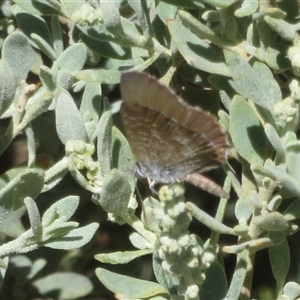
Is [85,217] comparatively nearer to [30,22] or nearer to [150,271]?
[150,271]

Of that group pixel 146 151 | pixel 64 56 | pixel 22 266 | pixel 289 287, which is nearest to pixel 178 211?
pixel 146 151

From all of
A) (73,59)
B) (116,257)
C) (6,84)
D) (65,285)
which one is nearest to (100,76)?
(73,59)

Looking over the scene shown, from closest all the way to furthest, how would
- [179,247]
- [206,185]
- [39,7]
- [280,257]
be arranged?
1. [179,247]
2. [206,185]
3. [280,257]
4. [39,7]

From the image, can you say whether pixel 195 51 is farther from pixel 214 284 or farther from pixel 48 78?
pixel 214 284

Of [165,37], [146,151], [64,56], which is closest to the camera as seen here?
[146,151]

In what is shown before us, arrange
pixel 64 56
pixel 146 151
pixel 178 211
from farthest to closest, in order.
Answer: pixel 64 56 < pixel 146 151 < pixel 178 211

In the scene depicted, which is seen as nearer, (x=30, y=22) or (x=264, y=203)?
(x=264, y=203)

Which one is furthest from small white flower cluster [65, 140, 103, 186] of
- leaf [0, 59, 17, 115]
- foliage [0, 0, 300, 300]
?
leaf [0, 59, 17, 115]
